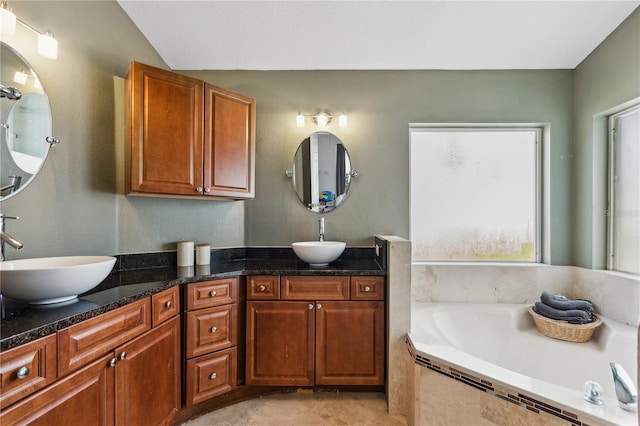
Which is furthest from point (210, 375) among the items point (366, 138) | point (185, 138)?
point (366, 138)

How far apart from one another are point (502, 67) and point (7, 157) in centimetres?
325

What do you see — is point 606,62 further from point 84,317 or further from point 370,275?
point 84,317

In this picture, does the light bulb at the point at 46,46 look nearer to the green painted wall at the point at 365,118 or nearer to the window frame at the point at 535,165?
the green painted wall at the point at 365,118

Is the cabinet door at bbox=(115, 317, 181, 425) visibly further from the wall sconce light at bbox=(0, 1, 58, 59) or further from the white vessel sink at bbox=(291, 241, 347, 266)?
the wall sconce light at bbox=(0, 1, 58, 59)

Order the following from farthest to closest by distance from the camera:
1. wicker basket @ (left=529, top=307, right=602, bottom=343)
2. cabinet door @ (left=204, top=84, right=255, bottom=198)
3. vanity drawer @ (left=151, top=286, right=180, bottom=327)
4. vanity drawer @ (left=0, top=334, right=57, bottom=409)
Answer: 1. cabinet door @ (left=204, top=84, right=255, bottom=198)
2. wicker basket @ (left=529, top=307, right=602, bottom=343)
3. vanity drawer @ (left=151, top=286, right=180, bottom=327)
4. vanity drawer @ (left=0, top=334, right=57, bottom=409)

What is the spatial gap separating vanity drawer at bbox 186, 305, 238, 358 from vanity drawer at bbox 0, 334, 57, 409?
30.1 inches

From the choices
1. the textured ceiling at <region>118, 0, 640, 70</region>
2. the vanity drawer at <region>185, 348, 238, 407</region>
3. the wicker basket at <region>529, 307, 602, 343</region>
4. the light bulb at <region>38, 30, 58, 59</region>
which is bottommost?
the vanity drawer at <region>185, 348, 238, 407</region>

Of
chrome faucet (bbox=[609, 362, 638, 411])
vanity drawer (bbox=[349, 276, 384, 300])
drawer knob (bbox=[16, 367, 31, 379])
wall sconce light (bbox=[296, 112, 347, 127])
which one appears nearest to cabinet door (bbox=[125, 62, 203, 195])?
wall sconce light (bbox=[296, 112, 347, 127])

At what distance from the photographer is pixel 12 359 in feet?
2.75

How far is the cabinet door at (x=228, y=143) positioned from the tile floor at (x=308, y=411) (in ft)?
4.71

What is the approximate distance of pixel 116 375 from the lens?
1.21m

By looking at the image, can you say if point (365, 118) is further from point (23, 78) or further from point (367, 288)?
point (23, 78)

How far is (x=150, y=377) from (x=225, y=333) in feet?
1.56

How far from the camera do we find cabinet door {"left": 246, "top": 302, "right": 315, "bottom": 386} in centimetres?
189
